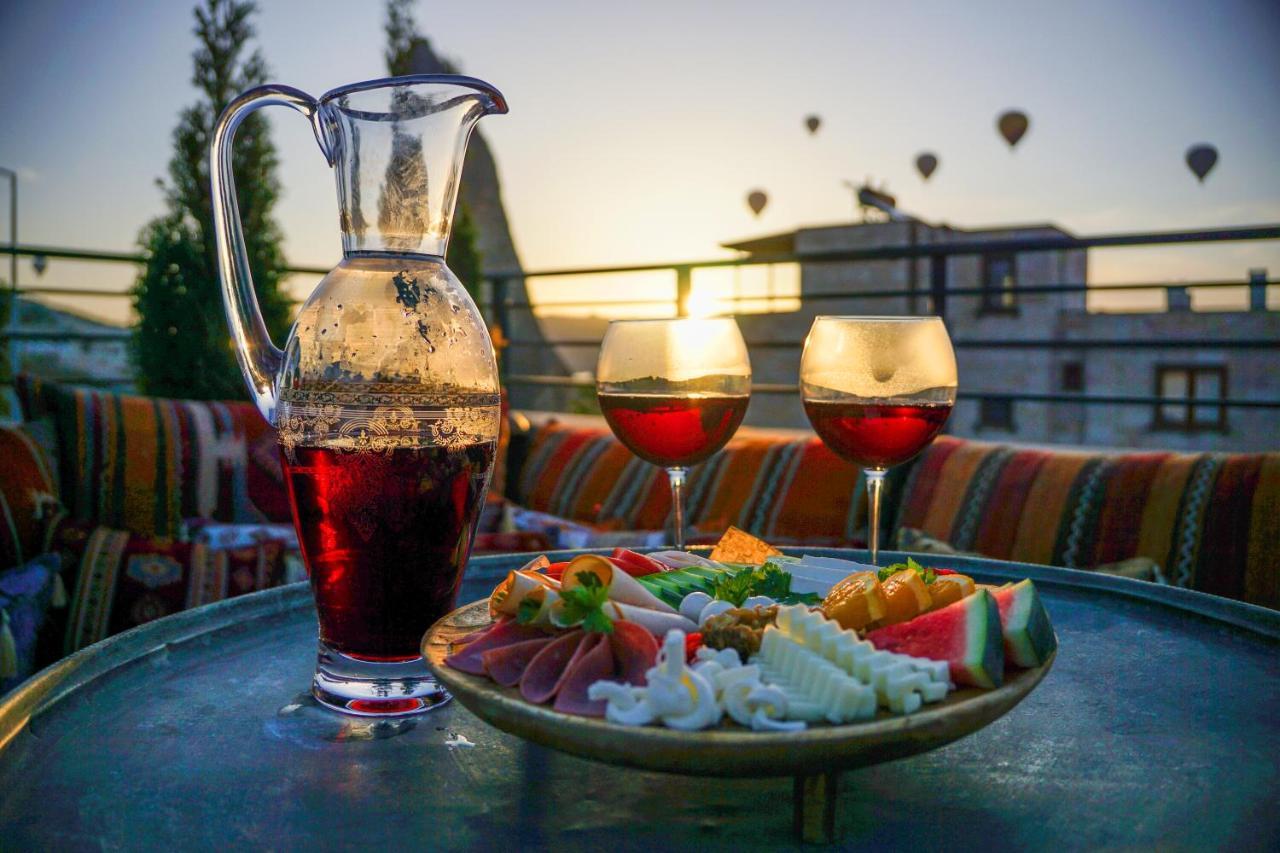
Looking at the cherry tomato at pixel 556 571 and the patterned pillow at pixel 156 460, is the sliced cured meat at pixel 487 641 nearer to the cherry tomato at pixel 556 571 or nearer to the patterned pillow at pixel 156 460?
the cherry tomato at pixel 556 571

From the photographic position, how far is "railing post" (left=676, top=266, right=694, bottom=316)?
4.75 metres

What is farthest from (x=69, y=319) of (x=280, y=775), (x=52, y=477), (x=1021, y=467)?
(x=280, y=775)

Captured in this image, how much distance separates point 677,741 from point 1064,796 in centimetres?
27

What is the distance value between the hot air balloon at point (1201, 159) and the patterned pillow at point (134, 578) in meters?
22.1

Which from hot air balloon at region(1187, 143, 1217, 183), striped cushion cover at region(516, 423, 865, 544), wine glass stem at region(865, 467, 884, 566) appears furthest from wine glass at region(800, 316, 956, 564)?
hot air balloon at region(1187, 143, 1217, 183)

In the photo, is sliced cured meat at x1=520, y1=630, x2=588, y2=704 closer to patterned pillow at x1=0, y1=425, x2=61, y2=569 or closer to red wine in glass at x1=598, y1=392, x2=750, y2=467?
red wine in glass at x1=598, y1=392, x2=750, y2=467

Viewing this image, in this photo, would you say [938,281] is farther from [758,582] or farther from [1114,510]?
[758,582]

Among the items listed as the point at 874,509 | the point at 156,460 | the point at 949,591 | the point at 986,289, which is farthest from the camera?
the point at 986,289

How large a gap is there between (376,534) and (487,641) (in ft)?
0.67

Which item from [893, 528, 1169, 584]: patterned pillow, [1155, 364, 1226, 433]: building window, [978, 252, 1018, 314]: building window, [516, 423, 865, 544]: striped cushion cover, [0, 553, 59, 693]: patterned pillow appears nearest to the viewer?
[893, 528, 1169, 584]: patterned pillow

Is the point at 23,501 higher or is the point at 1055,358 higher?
the point at 1055,358

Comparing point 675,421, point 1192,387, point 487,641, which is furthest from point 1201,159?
point 487,641

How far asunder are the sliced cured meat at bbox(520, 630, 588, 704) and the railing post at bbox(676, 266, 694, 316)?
418 cm

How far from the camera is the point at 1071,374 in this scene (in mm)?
25844
